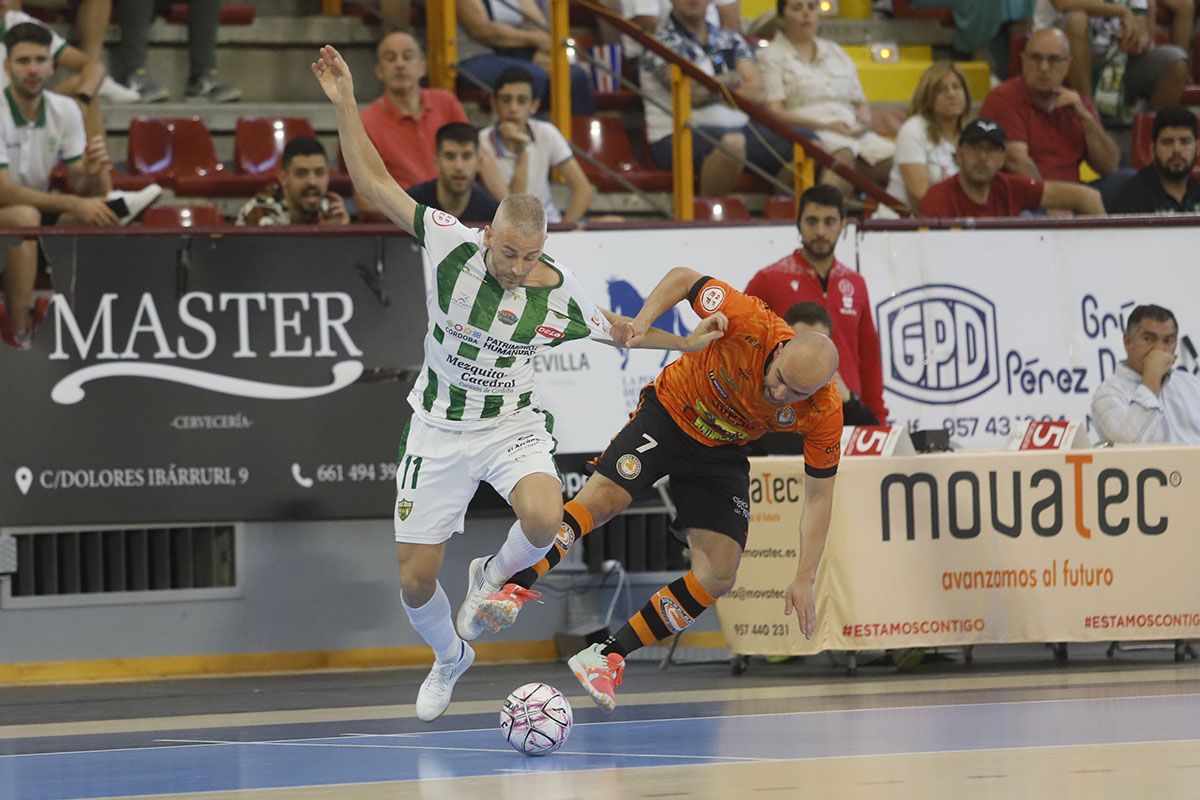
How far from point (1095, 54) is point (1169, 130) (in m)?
2.85

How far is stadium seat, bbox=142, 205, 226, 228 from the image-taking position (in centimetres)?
1163

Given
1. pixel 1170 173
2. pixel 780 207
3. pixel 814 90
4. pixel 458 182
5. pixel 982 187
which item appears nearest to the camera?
pixel 458 182

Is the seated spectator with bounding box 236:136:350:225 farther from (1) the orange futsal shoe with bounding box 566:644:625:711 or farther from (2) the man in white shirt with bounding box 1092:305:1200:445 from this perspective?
(2) the man in white shirt with bounding box 1092:305:1200:445

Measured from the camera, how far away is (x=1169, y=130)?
41.8ft

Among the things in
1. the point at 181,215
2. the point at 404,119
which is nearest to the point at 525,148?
the point at 404,119

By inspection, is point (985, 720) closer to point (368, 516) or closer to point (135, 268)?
point (368, 516)

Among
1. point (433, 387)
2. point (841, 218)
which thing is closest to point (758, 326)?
point (433, 387)

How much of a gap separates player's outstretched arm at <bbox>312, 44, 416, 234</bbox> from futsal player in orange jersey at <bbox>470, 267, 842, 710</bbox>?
1.16 meters

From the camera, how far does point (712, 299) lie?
820 centimetres

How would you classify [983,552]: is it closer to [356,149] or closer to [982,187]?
[982,187]

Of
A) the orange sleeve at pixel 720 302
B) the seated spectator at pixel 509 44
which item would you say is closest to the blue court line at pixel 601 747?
the orange sleeve at pixel 720 302

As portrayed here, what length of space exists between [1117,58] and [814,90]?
287 cm

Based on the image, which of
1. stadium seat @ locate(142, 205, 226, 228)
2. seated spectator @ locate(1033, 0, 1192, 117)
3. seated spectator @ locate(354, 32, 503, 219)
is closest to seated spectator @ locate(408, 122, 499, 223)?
seated spectator @ locate(354, 32, 503, 219)

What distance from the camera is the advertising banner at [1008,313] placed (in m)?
11.6
